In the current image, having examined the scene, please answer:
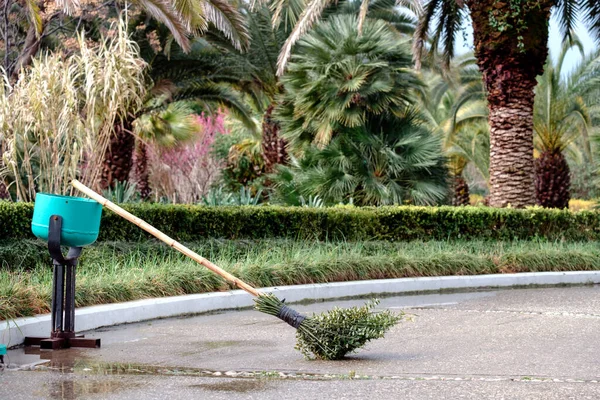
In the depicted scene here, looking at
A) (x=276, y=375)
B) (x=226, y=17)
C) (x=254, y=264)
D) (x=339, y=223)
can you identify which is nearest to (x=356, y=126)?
(x=226, y=17)

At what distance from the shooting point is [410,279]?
42.7 ft

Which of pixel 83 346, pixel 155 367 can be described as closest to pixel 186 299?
pixel 83 346

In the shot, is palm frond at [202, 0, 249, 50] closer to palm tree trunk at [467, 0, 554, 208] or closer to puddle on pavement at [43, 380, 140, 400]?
palm tree trunk at [467, 0, 554, 208]

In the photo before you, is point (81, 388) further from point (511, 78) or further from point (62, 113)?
point (511, 78)

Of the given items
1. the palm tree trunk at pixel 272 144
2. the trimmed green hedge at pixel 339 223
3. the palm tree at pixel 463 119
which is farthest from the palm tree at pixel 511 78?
the palm tree at pixel 463 119

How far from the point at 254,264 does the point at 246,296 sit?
3.94ft

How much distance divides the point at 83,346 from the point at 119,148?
16.4m

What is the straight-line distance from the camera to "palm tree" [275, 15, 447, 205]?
19.8 metres

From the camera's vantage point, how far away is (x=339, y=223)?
49.7ft

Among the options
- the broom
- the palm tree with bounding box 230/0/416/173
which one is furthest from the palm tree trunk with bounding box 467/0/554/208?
the broom

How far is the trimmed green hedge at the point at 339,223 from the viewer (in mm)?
12555

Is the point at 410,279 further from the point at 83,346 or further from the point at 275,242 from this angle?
the point at 83,346

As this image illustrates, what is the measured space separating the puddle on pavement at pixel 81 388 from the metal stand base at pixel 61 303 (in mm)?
1550

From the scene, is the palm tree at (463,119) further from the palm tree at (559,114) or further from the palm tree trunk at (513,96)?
the palm tree trunk at (513,96)
